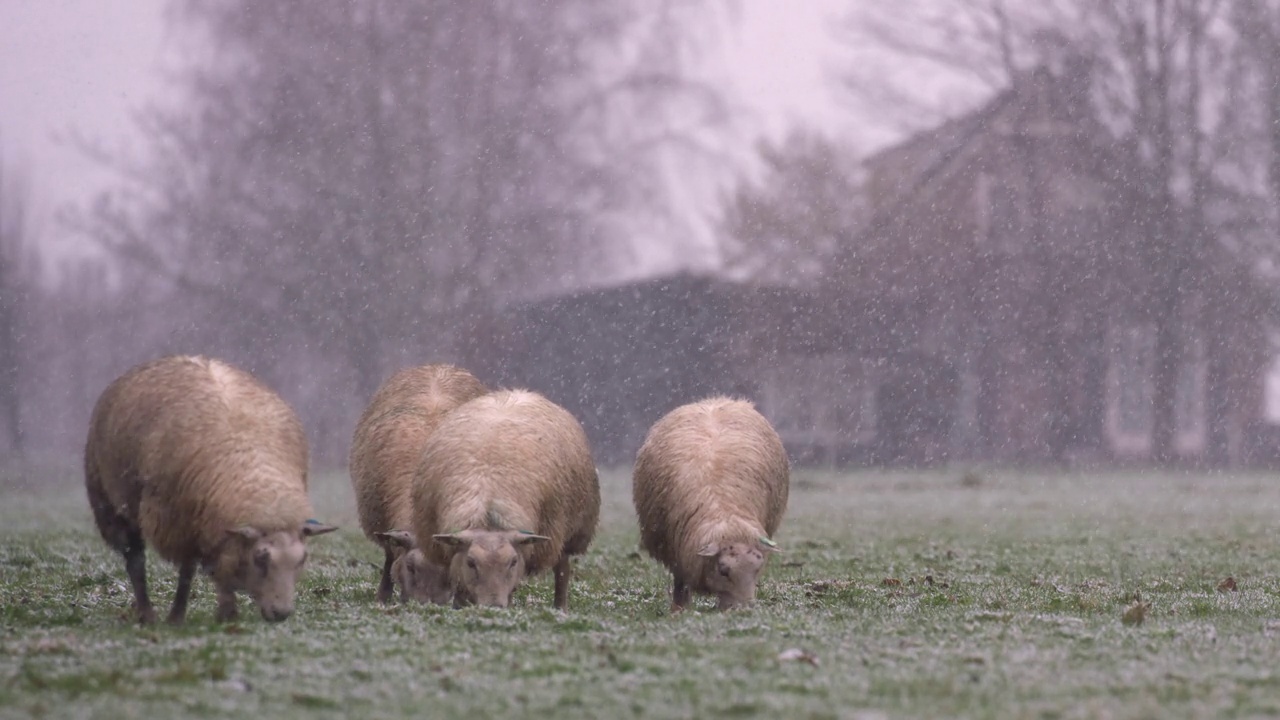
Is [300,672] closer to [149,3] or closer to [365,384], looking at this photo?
[365,384]

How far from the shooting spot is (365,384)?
43.1 metres

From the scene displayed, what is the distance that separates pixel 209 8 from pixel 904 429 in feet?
77.6

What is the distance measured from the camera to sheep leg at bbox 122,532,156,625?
34.8ft

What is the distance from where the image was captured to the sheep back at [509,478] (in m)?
11.2

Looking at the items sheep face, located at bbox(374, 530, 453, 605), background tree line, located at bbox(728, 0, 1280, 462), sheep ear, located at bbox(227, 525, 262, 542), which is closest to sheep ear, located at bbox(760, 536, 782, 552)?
sheep face, located at bbox(374, 530, 453, 605)

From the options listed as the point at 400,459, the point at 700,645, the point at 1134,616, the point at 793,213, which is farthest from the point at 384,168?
the point at 700,645

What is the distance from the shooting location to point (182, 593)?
10359mm

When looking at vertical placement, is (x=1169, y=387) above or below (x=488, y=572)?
above

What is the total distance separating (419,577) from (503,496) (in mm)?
1102

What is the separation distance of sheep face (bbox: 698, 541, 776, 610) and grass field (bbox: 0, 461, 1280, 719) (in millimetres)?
210

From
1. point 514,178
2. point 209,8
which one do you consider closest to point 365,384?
point 514,178

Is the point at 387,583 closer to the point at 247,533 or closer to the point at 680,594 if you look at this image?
the point at 680,594

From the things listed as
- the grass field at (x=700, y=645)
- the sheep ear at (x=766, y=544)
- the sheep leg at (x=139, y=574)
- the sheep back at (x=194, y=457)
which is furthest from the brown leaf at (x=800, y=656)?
the sheep leg at (x=139, y=574)

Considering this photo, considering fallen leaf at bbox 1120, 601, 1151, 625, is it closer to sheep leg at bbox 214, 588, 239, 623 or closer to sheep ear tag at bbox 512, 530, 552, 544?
sheep ear tag at bbox 512, 530, 552, 544
